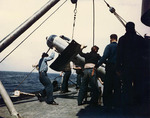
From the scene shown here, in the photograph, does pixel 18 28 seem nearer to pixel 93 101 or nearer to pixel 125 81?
pixel 125 81

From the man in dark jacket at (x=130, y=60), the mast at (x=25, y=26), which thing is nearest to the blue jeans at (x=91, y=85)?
the man in dark jacket at (x=130, y=60)

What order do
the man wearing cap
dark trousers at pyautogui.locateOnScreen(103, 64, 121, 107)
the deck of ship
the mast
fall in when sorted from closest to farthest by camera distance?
1. the mast
2. the deck of ship
3. dark trousers at pyautogui.locateOnScreen(103, 64, 121, 107)
4. the man wearing cap

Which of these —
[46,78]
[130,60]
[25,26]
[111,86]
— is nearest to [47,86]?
[46,78]

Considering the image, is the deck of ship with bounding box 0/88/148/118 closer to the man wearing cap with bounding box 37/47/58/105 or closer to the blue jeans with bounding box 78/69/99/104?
the blue jeans with bounding box 78/69/99/104

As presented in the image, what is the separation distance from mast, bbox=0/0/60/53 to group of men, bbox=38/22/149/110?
6.36ft

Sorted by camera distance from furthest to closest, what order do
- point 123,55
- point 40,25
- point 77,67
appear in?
point 77,67, point 40,25, point 123,55

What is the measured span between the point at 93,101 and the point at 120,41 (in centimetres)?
226

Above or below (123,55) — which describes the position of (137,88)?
below

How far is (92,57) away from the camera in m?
4.77

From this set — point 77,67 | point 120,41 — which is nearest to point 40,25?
point 120,41

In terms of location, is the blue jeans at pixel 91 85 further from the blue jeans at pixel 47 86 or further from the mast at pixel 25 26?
the mast at pixel 25 26

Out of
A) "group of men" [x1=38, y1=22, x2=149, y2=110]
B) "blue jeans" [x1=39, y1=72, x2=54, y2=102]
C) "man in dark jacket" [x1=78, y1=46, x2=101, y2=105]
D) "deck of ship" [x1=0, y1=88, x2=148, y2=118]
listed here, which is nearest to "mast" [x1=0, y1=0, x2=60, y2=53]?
"deck of ship" [x1=0, y1=88, x2=148, y2=118]

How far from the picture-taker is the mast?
120 inches

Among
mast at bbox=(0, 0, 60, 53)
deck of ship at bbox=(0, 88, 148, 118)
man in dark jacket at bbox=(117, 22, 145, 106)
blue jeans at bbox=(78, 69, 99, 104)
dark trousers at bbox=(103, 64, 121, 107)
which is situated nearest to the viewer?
mast at bbox=(0, 0, 60, 53)
